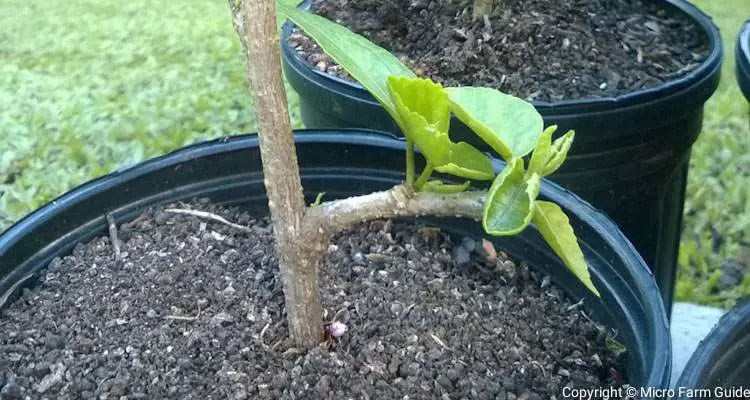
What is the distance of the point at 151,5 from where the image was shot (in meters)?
2.71

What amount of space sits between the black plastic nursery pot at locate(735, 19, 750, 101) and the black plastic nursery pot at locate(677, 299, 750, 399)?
50 centimetres

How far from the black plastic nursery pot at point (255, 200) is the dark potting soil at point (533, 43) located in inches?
10.0

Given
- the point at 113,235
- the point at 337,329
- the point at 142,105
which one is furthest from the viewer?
the point at 142,105

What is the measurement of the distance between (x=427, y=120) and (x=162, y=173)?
47cm

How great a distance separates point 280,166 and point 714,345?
0.37 meters

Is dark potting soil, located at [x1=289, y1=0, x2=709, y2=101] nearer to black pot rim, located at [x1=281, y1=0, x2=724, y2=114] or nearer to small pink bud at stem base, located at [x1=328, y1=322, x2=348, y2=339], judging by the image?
black pot rim, located at [x1=281, y1=0, x2=724, y2=114]

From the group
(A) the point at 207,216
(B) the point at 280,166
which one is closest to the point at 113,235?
(A) the point at 207,216

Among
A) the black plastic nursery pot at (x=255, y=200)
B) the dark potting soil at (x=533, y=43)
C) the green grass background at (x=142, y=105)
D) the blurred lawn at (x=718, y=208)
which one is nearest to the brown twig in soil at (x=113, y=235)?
the black plastic nursery pot at (x=255, y=200)

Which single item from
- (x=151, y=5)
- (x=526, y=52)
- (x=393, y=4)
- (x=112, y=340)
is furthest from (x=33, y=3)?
(x=112, y=340)

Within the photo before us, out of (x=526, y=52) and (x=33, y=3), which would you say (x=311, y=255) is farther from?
(x=33, y=3)

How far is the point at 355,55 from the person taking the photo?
62cm

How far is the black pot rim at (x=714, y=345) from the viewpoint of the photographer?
655 millimetres

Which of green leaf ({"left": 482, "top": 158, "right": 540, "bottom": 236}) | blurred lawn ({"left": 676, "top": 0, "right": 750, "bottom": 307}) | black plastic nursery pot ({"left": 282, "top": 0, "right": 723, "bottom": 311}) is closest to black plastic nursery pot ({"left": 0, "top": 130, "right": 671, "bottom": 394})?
black plastic nursery pot ({"left": 282, "top": 0, "right": 723, "bottom": 311})

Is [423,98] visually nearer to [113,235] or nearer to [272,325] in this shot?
[272,325]
